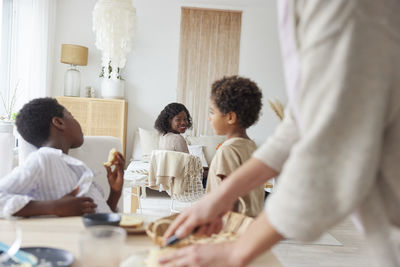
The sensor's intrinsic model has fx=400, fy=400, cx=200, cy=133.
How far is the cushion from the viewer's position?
592cm

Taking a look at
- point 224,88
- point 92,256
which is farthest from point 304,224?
point 224,88

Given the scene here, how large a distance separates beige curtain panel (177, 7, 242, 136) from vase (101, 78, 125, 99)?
3.20ft

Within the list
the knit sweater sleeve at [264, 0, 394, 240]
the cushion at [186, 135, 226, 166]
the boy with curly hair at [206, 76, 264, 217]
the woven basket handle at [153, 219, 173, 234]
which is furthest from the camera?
the cushion at [186, 135, 226, 166]

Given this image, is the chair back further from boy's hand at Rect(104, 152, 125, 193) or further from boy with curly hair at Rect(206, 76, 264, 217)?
boy's hand at Rect(104, 152, 125, 193)

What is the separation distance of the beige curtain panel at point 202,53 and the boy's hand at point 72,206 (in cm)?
508

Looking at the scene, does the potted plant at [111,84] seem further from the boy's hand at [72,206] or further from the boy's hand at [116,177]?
the boy's hand at [72,206]

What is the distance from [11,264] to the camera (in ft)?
2.64

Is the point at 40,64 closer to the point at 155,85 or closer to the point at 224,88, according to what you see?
the point at 155,85

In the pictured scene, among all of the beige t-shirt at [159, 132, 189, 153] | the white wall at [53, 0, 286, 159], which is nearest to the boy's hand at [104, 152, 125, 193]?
the beige t-shirt at [159, 132, 189, 153]

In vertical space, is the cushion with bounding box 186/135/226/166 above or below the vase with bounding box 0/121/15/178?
below

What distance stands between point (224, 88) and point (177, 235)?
133 centimetres

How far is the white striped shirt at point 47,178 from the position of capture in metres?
1.34

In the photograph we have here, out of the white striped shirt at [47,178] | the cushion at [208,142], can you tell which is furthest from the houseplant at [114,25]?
the white striped shirt at [47,178]

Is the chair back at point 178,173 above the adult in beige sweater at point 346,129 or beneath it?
beneath
